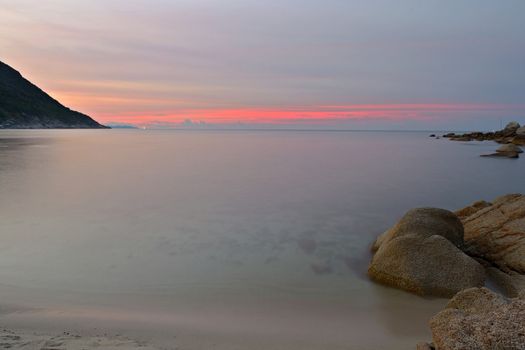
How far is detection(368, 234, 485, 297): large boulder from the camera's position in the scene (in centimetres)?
738

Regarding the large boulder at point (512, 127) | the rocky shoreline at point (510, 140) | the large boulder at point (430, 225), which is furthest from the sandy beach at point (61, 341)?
the large boulder at point (512, 127)

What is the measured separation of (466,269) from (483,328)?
4020 mm

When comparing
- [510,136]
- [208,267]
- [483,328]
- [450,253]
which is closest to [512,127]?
[510,136]

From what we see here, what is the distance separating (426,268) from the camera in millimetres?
7633

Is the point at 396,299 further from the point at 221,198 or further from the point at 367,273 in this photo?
the point at 221,198

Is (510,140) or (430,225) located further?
(510,140)

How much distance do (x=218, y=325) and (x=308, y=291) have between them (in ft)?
7.43

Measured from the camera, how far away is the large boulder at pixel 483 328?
3.76 m

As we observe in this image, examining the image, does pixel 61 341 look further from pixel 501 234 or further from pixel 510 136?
pixel 510 136

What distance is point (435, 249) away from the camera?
7863 mm

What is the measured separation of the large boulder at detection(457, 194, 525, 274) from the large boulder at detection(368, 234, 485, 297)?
1.21 meters

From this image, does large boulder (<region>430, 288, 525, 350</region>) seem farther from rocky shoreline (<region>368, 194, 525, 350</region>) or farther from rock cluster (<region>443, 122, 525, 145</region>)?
rock cluster (<region>443, 122, 525, 145</region>)

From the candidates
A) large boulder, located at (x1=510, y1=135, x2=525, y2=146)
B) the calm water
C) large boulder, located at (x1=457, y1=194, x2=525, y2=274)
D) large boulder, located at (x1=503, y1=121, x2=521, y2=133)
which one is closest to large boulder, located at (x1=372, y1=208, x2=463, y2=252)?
large boulder, located at (x1=457, y1=194, x2=525, y2=274)

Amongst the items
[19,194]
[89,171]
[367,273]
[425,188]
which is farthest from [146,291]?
[89,171]
